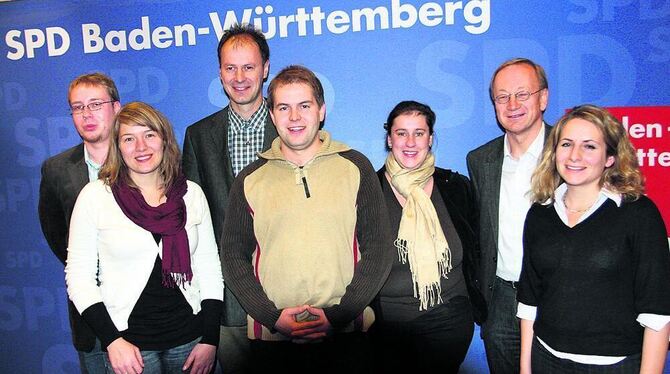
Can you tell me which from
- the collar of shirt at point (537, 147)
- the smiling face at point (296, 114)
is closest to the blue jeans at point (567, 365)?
the collar of shirt at point (537, 147)

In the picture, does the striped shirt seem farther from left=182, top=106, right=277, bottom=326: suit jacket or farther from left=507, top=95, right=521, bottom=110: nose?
left=507, top=95, right=521, bottom=110: nose

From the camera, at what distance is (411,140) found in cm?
252

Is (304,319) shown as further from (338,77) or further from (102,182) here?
(338,77)

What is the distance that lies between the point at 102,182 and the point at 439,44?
1.89 m

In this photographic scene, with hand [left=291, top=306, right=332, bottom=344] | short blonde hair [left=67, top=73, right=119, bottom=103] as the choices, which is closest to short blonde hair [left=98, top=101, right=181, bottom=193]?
short blonde hair [left=67, top=73, right=119, bottom=103]

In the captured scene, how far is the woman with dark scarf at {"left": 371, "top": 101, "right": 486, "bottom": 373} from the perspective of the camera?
8.25ft

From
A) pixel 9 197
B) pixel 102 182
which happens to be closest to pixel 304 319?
pixel 102 182

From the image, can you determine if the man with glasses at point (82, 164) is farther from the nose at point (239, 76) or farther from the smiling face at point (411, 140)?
the smiling face at point (411, 140)

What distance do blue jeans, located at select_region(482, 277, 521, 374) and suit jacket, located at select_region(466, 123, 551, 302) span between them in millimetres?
53

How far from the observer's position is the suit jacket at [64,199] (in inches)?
109

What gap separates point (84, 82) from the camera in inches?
111

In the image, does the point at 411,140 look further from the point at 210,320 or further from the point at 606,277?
the point at 210,320

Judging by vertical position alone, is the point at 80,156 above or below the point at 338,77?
below

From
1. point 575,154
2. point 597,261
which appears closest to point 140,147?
point 575,154
